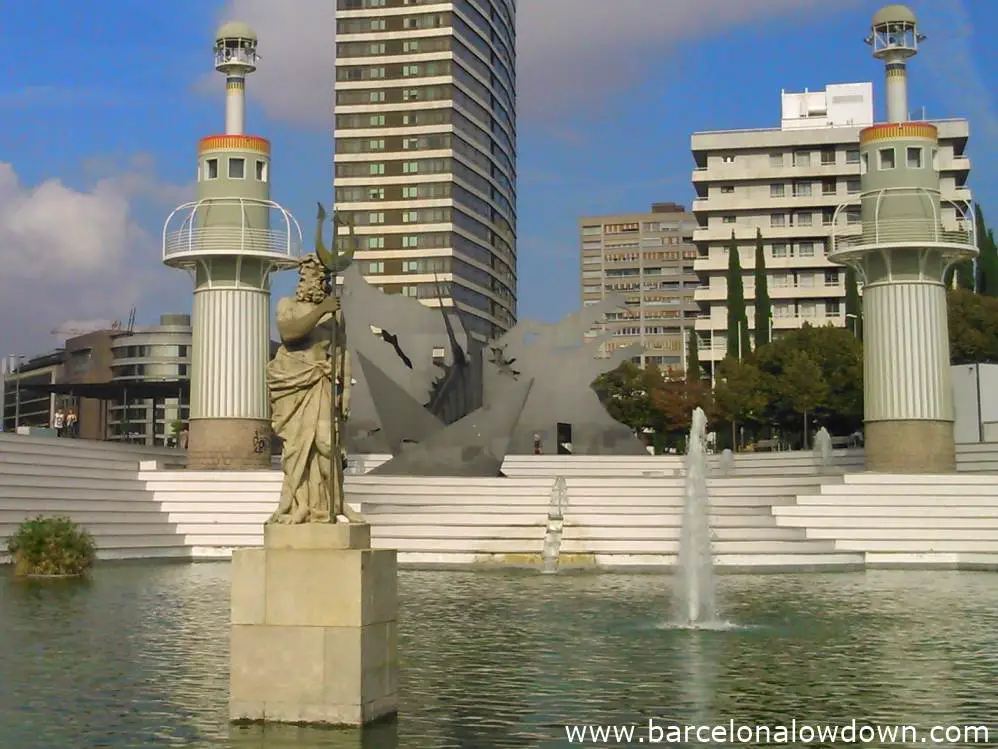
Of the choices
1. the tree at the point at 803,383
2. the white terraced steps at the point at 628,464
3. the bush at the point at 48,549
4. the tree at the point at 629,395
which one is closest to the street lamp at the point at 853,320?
the tree at the point at 803,383

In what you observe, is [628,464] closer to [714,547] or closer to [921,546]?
[921,546]

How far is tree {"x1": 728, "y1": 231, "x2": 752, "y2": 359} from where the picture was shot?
55.6 metres

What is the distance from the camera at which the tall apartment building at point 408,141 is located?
80562 millimetres

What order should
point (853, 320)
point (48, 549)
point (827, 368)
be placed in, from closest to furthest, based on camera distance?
point (48, 549)
point (827, 368)
point (853, 320)

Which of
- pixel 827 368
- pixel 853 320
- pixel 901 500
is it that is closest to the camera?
pixel 901 500

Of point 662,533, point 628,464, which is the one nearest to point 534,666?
point 662,533

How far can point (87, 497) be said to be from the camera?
27391mm

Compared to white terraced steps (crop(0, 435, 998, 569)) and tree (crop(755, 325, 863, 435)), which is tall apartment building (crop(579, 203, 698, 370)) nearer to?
tree (crop(755, 325, 863, 435))

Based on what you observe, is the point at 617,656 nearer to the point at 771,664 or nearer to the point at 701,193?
the point at 771,664

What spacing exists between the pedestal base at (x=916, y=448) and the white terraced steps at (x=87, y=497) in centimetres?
1611

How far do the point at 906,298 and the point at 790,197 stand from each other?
42.7 meters

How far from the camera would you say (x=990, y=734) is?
8586mm

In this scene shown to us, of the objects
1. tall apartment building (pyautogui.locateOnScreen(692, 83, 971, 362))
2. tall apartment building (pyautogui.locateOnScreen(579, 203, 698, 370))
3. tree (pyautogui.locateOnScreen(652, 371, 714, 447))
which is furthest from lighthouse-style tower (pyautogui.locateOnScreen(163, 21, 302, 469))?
tall apartment building (pyautogui.locateOnScreen(579, 203, 698, 370))

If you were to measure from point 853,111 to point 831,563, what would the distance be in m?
54.6
